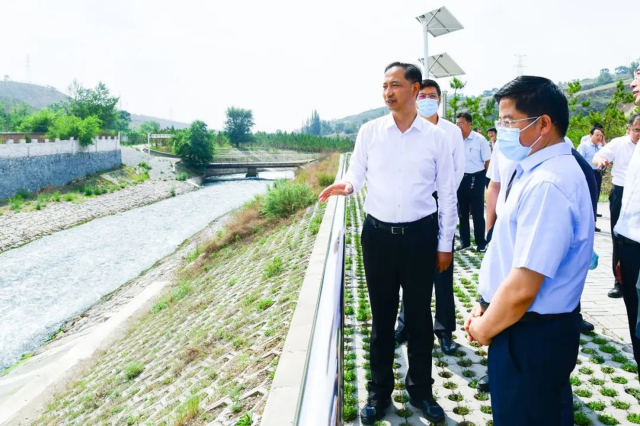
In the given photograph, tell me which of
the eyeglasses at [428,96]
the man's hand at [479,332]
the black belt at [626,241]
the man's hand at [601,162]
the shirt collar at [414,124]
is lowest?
the man's hand at [479,332]

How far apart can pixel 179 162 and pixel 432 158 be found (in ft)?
182

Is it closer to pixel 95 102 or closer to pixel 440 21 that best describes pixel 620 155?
pixel 440 21

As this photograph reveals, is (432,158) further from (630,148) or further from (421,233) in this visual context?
(630,148)

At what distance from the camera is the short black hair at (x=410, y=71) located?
3.02 m

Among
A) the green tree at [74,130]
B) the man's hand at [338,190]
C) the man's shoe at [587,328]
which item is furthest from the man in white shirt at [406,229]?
the green tree at [74,130]

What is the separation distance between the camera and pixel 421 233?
3.06 meters

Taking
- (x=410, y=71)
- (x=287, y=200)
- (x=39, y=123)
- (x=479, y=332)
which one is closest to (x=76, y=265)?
(x=287, y=200)

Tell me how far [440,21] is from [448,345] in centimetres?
816

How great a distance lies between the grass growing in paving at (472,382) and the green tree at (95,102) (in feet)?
253

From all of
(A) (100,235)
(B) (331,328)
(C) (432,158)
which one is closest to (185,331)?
(C) (432,158)

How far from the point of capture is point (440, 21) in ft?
33.7

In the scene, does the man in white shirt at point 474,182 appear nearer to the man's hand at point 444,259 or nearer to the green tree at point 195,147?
the man's hand at point 444,259

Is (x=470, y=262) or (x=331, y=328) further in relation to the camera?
(x=470, y=262)

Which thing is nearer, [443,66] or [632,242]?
[632,242]
